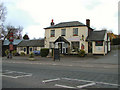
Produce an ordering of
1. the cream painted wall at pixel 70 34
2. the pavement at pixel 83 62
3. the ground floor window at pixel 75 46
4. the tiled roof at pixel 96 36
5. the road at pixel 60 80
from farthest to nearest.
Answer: the ground floor window at pixel 75 46, the cream painted wall at pixel 70 34, the tiled roof at pixel 96 36, the pavement at pixel 83 62, the road at pixel 60 80

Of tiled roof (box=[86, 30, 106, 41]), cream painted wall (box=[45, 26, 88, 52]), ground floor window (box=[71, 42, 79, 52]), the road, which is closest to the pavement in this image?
the road

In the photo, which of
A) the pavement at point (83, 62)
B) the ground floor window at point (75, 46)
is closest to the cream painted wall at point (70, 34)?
the ground floor window at point (75, 46)

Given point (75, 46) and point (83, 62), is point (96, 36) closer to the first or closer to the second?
point (75, 46)

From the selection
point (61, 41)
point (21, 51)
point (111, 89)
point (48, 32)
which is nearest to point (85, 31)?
point (61, 41)

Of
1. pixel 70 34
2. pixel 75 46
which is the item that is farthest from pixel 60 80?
pixel 70 34

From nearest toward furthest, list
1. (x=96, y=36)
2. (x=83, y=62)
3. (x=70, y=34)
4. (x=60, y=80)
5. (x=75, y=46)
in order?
(x=60, y=80), (x=83, y=62), (x=96, y=36), (x=75, y=46), (x=70, y=34)

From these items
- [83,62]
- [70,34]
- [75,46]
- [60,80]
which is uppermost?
[70,34]

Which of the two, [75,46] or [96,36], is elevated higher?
[96,36]

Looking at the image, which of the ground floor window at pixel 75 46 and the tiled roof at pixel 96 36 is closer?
the tiled roof at pixel 96 36

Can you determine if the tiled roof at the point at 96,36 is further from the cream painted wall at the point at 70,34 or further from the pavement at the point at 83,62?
the pavement at the point at 83,62

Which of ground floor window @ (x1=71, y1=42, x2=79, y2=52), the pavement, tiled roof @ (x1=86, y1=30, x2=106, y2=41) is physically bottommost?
the pavement

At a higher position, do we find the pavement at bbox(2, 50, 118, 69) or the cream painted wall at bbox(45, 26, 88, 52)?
the cream painted wall at bbox(45, 26, 88, 52)

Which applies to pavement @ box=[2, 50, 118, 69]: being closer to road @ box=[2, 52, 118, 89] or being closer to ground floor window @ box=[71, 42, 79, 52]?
road @ box=[2, 52, 118, 89]

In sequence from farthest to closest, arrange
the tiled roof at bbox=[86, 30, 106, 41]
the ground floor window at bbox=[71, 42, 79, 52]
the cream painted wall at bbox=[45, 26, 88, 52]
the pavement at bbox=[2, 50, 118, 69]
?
the ground floor window at bbox=[71, 42, 79, 52], the cream painted wall at bbox=[45, 26, 88, 52], the tiled roof at bbox=[86, 30, 106, 41], the pavement at bbox=[2, 50, 118, 69]
